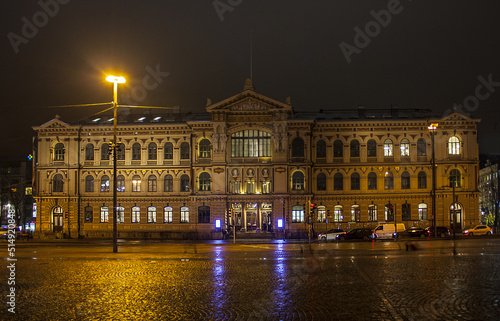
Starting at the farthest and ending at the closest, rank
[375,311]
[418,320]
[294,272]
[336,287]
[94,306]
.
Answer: [294,272], [336,287], [94,306], [375,311], [418,320]

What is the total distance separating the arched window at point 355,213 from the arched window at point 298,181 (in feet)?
24.9

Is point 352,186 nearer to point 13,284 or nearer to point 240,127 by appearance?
point 240,127

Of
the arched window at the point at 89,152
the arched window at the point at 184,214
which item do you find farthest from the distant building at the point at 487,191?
the arched window at the point at 89,152

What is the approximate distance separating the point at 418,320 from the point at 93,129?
6140 centimetres

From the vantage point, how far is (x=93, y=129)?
67.6 m

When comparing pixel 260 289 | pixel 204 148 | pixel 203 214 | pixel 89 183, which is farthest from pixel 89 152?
pixel 260 289

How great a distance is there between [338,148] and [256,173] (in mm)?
11623

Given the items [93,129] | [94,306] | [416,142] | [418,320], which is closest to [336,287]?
[418,320]

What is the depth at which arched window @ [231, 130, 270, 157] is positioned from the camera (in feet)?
211

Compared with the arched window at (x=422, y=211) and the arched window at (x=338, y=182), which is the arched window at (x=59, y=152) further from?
the arched window at (x=422, y=211)

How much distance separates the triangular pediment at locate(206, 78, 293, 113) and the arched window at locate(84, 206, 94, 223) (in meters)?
21.8

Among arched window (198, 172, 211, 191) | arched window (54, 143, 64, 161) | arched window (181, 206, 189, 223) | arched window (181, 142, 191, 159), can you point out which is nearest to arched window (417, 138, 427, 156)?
arched window (198, 172, 211, 191)

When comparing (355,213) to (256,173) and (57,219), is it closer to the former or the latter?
(256,173)

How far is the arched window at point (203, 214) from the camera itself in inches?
2539
